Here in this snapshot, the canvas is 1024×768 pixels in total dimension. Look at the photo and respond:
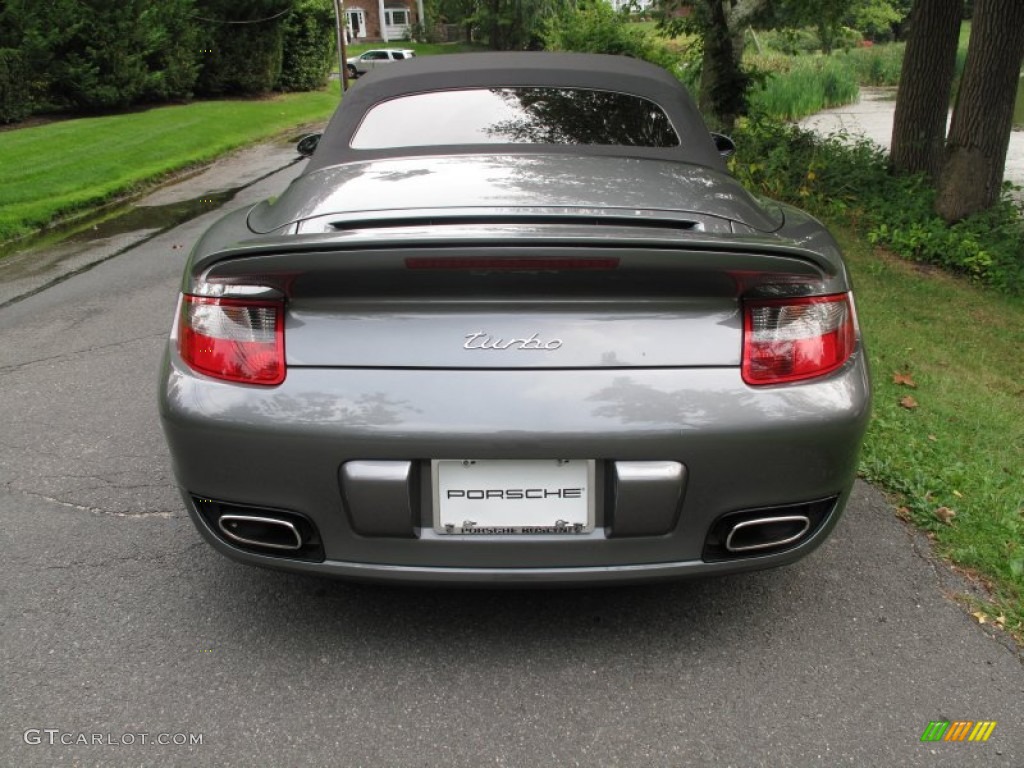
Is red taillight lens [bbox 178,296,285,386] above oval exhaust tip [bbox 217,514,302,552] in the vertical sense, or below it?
above

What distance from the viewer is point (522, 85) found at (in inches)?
144

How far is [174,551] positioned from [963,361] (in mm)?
4554

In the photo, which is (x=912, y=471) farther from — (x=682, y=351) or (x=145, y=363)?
(x=145, y=363)

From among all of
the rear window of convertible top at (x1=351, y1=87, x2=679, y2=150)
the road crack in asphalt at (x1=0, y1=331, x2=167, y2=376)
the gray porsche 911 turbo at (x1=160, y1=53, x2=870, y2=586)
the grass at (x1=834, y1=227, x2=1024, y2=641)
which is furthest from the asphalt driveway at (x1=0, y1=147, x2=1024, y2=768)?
the road crack in asphalt at (x1=0, y1=331, x2=167, y2=376)

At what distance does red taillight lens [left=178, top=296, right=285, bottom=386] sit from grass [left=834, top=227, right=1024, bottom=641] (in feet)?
7.35

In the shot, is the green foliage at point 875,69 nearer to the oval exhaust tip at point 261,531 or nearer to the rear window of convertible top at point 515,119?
the rear window of convertible top at point 515,119

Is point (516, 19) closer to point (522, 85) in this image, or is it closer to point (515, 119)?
point (522, 85)

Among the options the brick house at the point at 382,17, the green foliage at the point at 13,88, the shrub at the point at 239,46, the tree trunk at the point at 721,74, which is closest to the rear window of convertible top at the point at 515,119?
the tree trunk at the point at 721,74

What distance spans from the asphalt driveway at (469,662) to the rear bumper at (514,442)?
1.12 ft

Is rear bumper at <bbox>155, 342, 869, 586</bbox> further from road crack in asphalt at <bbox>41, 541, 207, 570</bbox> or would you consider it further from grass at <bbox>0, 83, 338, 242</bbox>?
grass at <bbox>0, 83, 338, 242</bbox>

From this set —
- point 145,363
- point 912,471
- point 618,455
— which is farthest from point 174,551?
point 912,471

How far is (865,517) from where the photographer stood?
10.7ft

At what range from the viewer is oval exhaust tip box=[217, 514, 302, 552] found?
2.24 meters

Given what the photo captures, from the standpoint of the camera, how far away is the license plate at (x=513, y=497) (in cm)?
210
